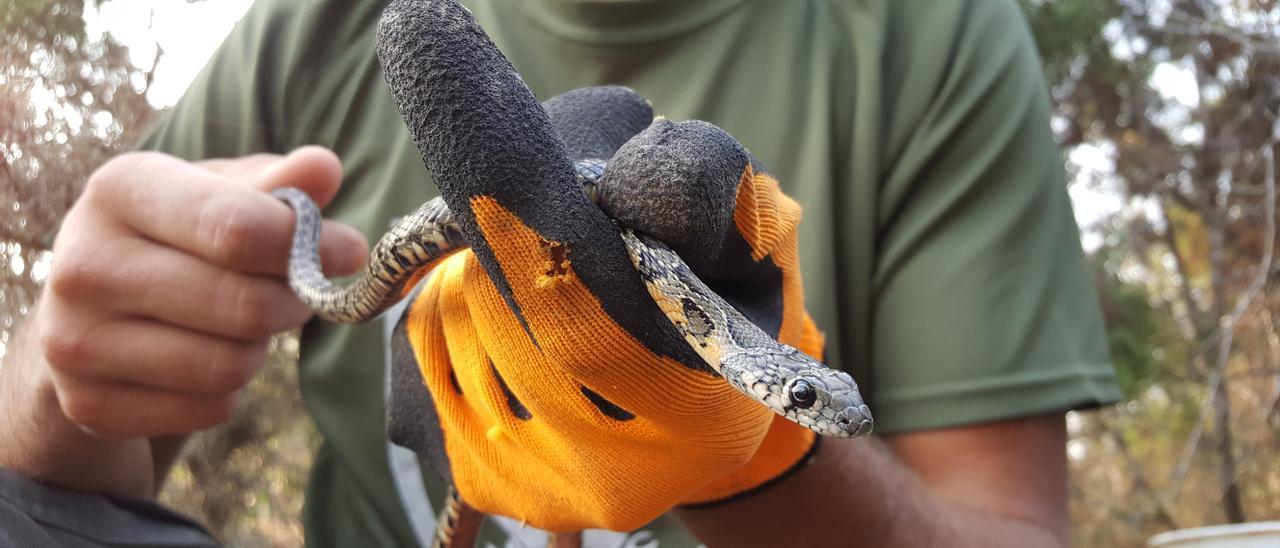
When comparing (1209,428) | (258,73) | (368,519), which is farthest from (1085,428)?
(258,73)

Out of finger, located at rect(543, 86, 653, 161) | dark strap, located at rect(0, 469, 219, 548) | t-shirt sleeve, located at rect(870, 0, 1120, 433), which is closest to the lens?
finger, located at rect(543, 86, 653, 161)

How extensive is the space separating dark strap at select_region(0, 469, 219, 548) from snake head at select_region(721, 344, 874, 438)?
2.45 ft

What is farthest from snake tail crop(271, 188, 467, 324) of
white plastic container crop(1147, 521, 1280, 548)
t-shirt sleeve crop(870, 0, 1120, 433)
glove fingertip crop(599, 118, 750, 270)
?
white plastic container crop(1147, 521, 1280, 548)

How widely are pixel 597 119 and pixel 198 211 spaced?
54 centimetres

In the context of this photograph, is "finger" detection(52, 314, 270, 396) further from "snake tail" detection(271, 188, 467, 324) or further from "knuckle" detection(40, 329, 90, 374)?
"snake tail" detection(271, 188, 467, 324)

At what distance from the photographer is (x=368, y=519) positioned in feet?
5.45

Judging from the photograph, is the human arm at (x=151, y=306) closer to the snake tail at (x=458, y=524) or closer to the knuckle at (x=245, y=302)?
the knuckle at (x=245, y=302)

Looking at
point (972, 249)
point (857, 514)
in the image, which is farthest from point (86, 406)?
point (972, 249)

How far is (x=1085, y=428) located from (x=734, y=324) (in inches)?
149

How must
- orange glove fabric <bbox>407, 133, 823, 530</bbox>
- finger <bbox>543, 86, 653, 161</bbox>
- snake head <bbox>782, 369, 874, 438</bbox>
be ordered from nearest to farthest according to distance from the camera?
snake head <bbox>782, 369, 874, 438</bbox>, orange glove fabric <bbox>407, 133, 823, 530</bbox>, finger <bbox>543, 86, 653, 161</bbox>

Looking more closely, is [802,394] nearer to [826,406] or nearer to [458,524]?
[826,406]

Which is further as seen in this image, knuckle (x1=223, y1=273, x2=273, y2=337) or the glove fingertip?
knuckle (x1=223, y1=273, x2=273, y2=337)

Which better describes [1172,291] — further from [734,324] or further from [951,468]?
[734,324]

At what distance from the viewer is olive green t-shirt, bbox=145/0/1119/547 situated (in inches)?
57.0
